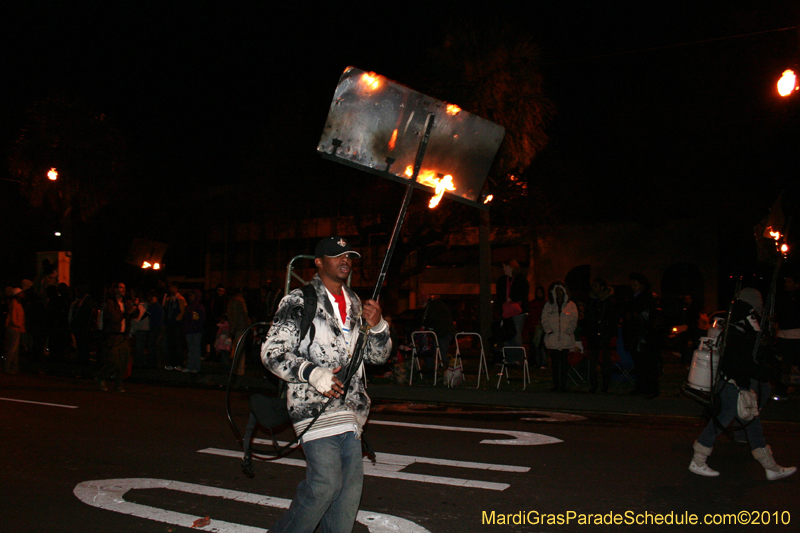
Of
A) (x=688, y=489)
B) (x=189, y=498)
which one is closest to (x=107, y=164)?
(x=189, y=498)

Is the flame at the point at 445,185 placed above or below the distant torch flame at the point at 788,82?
below

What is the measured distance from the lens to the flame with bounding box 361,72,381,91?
14.0 feet

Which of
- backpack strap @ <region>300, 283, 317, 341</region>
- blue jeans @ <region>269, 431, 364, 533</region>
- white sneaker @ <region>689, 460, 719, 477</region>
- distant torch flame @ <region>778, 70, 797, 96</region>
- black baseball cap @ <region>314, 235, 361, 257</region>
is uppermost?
distant torch flame @ <region>778, 70, 797, 96</region>

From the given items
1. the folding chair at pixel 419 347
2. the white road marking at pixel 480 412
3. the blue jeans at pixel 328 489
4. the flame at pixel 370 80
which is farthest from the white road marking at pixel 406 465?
the folding chair at pixel 419 347

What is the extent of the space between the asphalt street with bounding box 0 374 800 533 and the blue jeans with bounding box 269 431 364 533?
115 centimetres

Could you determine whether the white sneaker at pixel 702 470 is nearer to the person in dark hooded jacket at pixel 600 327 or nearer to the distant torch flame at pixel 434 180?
the distant torch flame at pixel 434 180

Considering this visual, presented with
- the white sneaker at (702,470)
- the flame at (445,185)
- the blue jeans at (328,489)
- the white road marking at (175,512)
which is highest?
the flame at (445,185)

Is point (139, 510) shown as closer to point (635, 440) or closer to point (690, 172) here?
point (635, 440)

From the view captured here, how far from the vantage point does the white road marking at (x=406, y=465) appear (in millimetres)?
5730

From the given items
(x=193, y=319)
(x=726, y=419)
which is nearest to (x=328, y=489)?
(x=726, y=419)

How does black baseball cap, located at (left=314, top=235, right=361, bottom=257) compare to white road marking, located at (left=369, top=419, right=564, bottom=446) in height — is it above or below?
above

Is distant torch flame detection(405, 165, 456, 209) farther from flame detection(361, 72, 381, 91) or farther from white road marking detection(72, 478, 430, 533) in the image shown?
white road marking detection(72, 478, 430, 533)

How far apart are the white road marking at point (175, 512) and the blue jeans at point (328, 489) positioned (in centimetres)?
112

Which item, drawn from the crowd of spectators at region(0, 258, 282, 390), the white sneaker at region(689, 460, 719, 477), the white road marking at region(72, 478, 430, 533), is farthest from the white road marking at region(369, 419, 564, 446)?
the crowd of spectators at region(0, 258, 282, 390)
